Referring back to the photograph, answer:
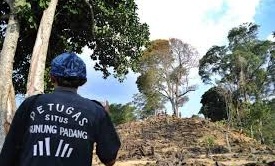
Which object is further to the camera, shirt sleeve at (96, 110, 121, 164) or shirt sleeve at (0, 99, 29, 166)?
shirt sleeve at (96, 110, 121, 164)

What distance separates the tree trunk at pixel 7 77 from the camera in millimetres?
10328

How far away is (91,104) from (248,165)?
1456cm

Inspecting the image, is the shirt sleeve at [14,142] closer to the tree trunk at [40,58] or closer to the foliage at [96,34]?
the tree trunk at [40,58]

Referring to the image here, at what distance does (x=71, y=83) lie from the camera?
3084mm

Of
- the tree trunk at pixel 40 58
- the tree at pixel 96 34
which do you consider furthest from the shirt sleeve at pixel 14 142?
the tree at pixel 96 34

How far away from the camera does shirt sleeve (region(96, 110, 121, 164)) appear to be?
10.0 feet

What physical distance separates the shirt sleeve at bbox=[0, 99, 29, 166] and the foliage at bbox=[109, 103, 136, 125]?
44.5 m

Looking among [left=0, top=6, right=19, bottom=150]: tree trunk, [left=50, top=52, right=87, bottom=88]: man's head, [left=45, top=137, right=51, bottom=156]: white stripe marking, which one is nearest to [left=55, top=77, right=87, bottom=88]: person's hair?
[left=50, top=52, right=87, bottom=88]: man's head

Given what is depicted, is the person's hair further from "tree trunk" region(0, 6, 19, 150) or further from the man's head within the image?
"tree trunk" region(0, 6, 19, 150)

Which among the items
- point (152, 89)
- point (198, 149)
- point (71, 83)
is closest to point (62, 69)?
point (71, 83)

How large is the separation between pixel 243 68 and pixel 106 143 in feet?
149

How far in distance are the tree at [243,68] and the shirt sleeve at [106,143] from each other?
44.2 m

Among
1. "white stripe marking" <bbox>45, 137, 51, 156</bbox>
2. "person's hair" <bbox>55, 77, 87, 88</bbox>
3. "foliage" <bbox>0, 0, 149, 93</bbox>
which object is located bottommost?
"white stripe marking" <bbox>45, 137, 51, 156</bbox>

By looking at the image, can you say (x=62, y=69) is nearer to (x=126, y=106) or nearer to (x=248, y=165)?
(x=248, y=165)
